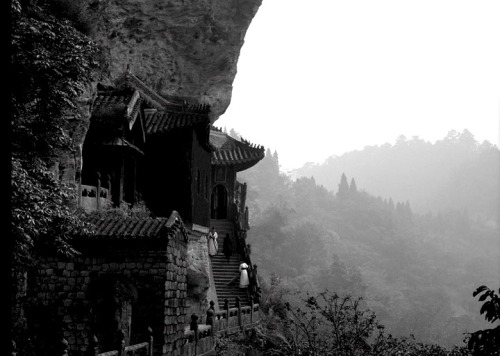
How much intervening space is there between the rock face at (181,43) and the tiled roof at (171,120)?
3.54 m

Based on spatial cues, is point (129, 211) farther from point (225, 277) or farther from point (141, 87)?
point (141, 87)

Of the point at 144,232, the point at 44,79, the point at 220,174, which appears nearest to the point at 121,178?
the point at 144,232

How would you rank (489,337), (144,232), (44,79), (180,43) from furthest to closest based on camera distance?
(180,43) < (144,232) < (44,79) < (489,337)

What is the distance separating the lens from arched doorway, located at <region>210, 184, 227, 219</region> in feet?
110

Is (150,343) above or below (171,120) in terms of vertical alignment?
below

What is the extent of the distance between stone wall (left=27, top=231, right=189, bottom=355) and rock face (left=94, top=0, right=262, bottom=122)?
13.1 meters

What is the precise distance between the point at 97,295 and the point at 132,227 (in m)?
1.84

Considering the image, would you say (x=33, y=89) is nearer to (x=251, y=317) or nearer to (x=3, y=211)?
(x=3, y=211)

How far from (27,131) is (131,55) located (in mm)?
18131

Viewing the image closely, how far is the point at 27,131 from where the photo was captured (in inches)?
489

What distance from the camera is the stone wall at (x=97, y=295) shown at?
14.2 m

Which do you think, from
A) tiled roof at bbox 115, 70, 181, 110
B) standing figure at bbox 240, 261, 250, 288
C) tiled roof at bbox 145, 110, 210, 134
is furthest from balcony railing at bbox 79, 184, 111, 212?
standing figure at bbox 240, 261, 250, 288

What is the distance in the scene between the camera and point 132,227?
15078 millimetres

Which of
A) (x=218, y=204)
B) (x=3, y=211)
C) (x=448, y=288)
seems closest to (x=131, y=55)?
(x=218, y=204)
